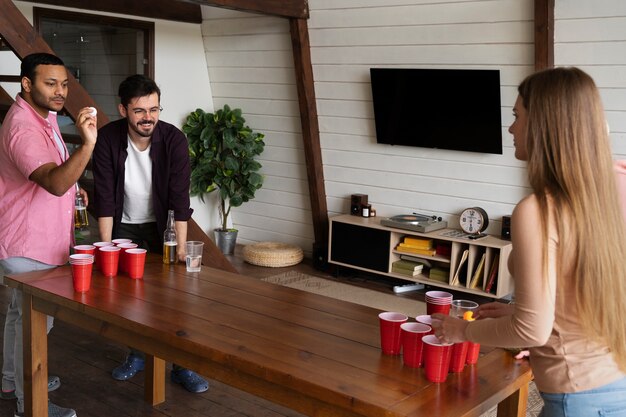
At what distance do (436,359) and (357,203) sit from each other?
4.40 meters

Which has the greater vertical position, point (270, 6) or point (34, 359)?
Answer: point (270, 6)

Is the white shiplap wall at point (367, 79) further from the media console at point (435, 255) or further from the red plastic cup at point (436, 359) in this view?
the red plastic cup at point (436, 359)

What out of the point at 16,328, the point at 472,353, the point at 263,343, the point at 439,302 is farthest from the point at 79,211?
the point at 472,353

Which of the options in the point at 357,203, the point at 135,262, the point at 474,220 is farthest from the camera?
the point at 357,203

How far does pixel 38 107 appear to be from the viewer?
295 centimetres

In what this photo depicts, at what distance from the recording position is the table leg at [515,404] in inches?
78.4

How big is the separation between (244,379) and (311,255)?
15.9 ft

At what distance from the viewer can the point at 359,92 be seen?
5996mm

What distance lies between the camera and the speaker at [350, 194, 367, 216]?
241 inches

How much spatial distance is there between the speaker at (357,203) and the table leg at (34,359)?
3.67 m

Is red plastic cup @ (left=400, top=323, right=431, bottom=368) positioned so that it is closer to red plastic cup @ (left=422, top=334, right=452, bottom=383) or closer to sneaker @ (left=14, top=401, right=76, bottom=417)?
red plastic cup @ (left=422, top=334, right=452, bottom=383)

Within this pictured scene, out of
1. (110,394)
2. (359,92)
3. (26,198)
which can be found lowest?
(110,394)

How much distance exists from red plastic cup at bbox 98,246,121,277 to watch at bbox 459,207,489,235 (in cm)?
337

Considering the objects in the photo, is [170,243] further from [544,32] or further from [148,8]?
[148,8]
